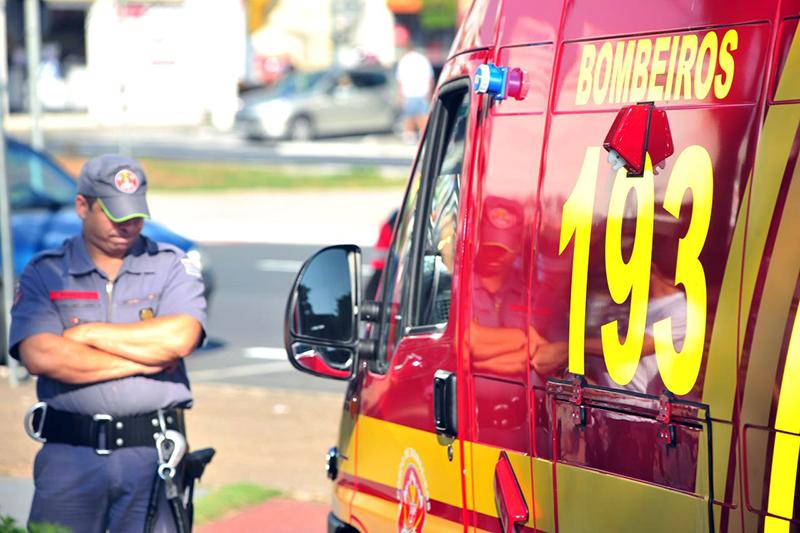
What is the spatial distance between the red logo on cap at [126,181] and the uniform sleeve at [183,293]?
1.05 feet

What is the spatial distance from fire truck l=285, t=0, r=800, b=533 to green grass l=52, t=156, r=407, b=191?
19450 mm

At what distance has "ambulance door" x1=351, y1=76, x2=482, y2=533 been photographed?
11.0 ft

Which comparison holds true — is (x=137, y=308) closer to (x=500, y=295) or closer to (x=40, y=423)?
(x=40, y=423)

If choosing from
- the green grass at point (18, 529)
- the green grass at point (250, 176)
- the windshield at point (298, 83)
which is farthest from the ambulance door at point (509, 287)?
the windshield at point (298, 83)

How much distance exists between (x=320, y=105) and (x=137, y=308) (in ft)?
88.8

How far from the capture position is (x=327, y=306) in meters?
3.78

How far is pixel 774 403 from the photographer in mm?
2283

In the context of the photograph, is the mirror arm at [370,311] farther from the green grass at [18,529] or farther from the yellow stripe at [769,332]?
the yellow stripe at [769,332]

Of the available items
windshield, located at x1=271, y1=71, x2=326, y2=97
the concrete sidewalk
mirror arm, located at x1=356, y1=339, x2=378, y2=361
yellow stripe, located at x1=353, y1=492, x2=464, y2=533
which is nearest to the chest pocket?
mirror arm, located at x1=356, y1=339, x2=378, y2=361

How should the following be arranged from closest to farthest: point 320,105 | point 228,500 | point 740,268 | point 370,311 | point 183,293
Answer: point 740,268
point 370,311
point 183,293
point 228,500
point 320,105

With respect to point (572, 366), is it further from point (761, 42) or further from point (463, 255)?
point (761, 42)

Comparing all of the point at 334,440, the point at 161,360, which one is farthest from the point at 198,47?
the point at 161,360

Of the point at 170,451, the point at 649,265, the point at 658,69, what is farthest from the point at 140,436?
the point at 658,69

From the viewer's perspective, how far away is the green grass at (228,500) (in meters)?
6.50
